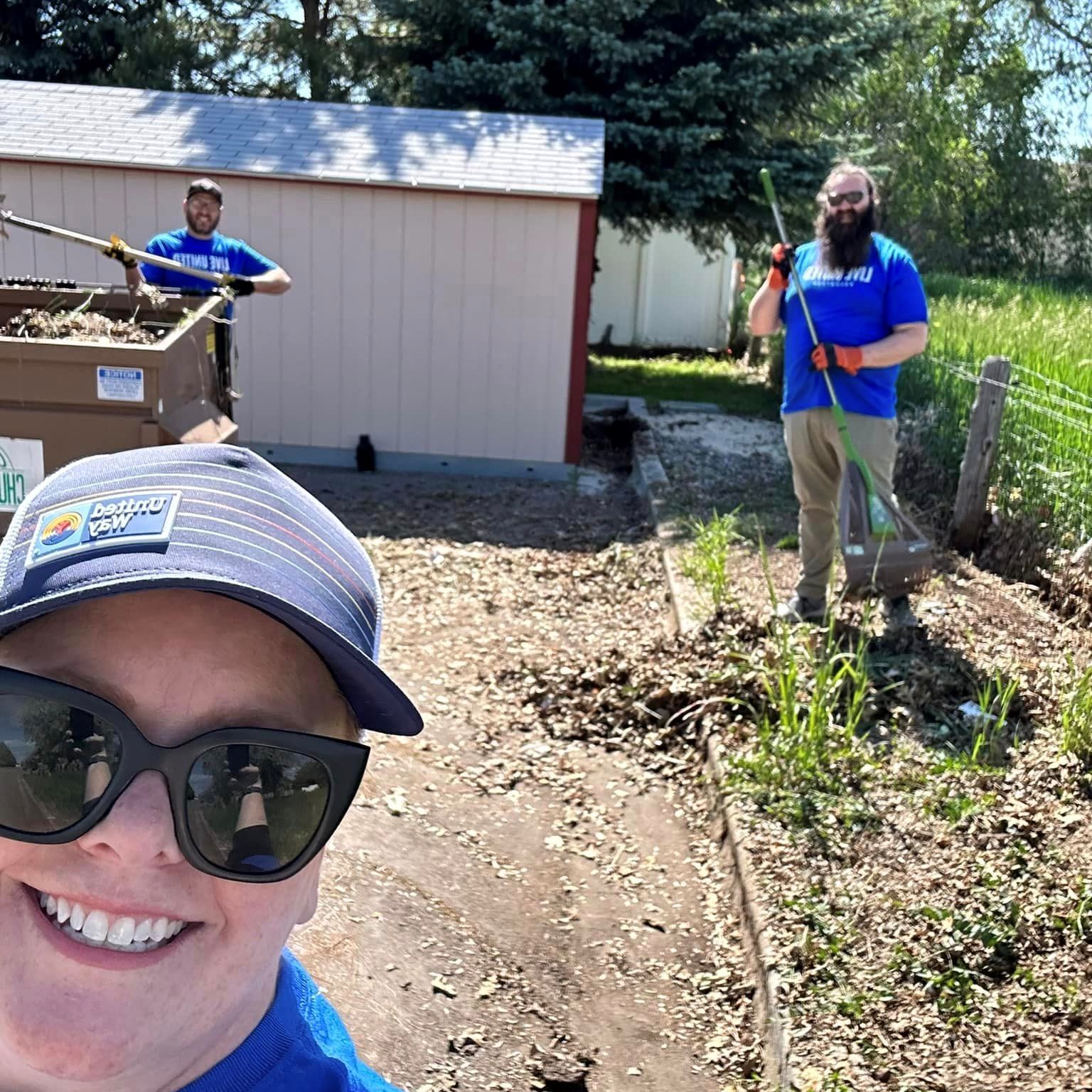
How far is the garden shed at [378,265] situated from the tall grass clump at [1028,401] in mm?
3184

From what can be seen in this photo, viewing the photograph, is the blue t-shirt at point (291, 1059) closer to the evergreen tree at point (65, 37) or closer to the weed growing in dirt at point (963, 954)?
the weed growing in dirt at point (963, 954)

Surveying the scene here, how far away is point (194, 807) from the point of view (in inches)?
41.4

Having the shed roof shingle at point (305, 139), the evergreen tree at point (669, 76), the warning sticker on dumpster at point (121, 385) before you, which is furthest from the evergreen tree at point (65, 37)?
the warning sticker on dumpster at point (121, 385)

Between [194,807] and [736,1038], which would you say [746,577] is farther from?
[194,807]

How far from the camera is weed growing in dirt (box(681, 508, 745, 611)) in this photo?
22.0 ft

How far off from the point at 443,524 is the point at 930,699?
4.85 meters

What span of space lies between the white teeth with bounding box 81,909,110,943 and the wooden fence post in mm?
7263

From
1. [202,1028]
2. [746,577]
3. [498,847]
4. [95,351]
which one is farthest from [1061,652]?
[202,1028]

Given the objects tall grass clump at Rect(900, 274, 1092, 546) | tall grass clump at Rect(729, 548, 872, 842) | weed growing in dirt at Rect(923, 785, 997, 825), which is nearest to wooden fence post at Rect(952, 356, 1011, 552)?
tall grass clump at Rect(900, 274, 1092, 546)

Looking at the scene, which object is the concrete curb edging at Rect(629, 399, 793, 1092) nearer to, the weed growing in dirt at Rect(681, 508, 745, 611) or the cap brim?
the weed growing in dirt at Rect(681, 508, 745, 611)

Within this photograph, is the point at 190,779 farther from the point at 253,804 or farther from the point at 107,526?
the point at 107,526

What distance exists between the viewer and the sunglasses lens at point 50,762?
1.00 m

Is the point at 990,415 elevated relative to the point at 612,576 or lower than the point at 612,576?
elevated

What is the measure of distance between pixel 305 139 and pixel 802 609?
7.41 metres
